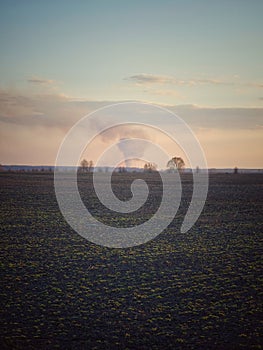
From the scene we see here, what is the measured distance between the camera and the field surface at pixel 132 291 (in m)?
10.6

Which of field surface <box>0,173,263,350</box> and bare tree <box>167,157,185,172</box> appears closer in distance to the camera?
field surface <box>0,173,263,350</box>

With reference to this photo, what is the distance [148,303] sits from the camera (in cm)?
1278

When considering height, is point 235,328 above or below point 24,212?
below

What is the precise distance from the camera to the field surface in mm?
10641

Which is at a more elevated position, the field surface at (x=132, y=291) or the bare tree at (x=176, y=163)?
the bare tree at (x=176, y=163)

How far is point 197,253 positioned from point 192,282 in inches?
163

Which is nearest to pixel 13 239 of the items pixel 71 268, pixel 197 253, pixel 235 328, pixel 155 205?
pixel 71 268

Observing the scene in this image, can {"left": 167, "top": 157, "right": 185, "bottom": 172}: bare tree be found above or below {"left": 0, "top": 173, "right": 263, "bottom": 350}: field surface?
above

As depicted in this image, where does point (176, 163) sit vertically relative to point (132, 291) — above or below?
above

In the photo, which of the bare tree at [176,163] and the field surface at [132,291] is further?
the bare tree at [176,163]

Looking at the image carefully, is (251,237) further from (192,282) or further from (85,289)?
Answer: (85,289)

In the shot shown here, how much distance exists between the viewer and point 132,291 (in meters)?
13.8

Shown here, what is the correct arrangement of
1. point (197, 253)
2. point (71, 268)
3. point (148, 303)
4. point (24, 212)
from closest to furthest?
point (148, 303) → point (71, 268) → point (197, 253) → point (24, 212)

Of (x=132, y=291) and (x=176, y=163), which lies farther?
A: (x=176, y=163)
